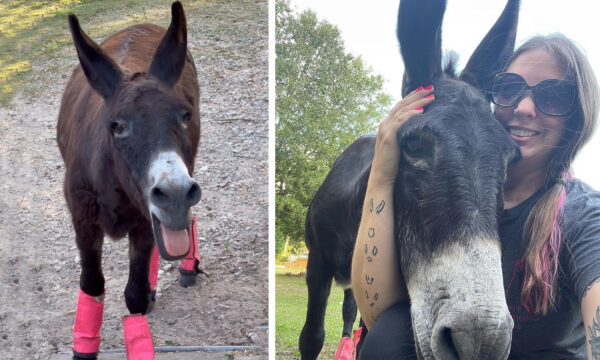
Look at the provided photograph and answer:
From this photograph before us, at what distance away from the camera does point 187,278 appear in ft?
8.62

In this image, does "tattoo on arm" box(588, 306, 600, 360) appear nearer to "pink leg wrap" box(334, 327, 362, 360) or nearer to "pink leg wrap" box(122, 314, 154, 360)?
"pink leg wrap" box(334, 327, 362, 360)

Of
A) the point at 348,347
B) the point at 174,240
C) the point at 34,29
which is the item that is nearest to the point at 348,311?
the point at 348,347

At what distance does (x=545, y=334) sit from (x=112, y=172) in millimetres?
1342

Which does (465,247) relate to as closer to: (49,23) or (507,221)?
(507,221)

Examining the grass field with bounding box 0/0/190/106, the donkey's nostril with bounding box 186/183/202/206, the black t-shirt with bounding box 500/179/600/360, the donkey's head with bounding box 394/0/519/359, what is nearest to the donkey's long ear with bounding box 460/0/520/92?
the donkey's head with bounding box 394/0/519/359

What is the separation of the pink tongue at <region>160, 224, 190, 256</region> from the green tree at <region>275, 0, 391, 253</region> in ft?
1.89

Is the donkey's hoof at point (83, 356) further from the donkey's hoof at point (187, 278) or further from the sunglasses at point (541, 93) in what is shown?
the sunglasses at point (541, 93)

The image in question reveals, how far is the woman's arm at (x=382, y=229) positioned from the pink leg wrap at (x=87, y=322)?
3.44 feet

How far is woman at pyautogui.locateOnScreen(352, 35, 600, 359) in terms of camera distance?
132cm

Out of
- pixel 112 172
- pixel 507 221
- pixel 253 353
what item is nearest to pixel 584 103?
pixel 507 221

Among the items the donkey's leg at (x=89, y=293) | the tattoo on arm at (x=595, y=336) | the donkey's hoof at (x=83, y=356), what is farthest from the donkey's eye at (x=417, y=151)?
the donkey's hoof at (x=83, y=356)

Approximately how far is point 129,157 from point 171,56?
1.33ft

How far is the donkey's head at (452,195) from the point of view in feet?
3.79

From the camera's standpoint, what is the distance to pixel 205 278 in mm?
2676
